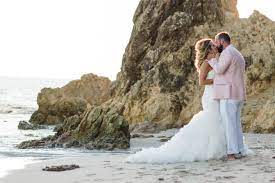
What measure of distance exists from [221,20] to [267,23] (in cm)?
464

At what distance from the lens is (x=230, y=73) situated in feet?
33.1

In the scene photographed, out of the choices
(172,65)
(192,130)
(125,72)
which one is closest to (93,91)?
(125,72)

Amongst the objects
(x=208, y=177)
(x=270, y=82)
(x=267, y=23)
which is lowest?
(x=208, y=177)

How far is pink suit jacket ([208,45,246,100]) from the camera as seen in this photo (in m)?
10.1

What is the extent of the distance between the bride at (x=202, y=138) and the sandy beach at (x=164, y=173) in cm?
34

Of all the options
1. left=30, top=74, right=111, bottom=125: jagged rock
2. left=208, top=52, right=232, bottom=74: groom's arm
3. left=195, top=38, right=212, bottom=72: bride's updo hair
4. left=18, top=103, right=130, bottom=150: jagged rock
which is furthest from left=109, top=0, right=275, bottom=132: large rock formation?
left=208, top=52, right=232, bottom=74: groom's arm

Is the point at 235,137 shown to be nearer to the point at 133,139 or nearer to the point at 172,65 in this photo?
the point at 133,139

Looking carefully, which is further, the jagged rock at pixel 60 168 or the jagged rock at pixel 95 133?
the jagged rock at pixel 95 133

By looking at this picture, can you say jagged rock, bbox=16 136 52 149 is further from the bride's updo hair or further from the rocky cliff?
the bride's updo hair

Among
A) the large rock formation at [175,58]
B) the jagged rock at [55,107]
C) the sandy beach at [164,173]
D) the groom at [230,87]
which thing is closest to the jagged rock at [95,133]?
the large rock formation at [175,58]

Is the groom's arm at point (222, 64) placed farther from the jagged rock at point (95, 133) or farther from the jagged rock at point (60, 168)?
the jagged rock at point (95, 133)

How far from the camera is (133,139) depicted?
66.9 ft

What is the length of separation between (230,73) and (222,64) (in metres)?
0.22

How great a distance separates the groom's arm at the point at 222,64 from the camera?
10031 mm
